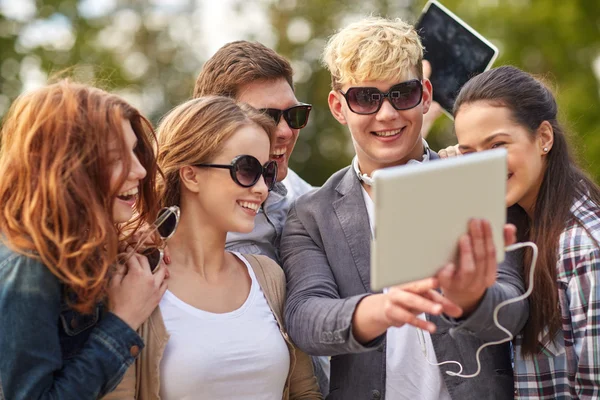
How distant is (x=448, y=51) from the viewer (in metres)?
4.52

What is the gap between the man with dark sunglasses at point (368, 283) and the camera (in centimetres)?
289

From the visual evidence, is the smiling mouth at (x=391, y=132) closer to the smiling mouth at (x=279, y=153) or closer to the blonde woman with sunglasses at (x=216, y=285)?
the blonde woman with sunglasses at (x=216, y=285)

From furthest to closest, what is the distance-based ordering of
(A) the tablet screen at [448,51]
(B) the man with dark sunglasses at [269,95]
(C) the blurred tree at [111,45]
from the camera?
(C) the blurred tree at [111,45] < (A) the tablet screen at [448,51] < (B) the man with dark sunglasses at [269,95]

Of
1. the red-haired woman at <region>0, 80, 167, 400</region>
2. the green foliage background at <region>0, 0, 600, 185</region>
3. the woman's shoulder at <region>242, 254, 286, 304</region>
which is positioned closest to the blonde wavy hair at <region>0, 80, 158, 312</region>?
the red-haired woman at <region>0, 80, 167, 400</region>

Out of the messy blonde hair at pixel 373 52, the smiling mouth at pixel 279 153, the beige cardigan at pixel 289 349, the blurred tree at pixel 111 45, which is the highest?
the blurred tree at pixel 111 45

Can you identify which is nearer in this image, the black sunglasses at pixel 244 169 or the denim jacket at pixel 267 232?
the black sunglasses at pixel 244 169

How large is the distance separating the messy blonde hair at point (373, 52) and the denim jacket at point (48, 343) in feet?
5.16

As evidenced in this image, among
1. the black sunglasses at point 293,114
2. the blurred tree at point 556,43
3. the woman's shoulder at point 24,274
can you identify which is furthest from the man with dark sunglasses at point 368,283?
the blurred tree at point 556,43

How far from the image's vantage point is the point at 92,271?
9.09 feet

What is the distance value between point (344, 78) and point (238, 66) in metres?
0.74

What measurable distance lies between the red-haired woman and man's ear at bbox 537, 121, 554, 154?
1.67 m

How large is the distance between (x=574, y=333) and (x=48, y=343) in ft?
6.40

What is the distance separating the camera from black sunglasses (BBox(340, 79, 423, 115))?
3.53 meters

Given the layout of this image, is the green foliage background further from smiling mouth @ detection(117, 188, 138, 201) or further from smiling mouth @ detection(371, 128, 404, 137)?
smiling mouth @ detection(117, 188, 138, 201)
